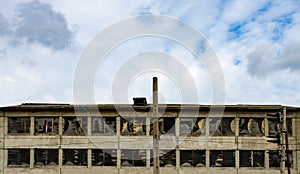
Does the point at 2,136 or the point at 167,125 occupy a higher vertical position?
the point at 167,125

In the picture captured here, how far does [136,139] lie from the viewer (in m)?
34.7

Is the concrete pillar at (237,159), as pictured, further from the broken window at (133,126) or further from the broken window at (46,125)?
the broken window at (46,125)

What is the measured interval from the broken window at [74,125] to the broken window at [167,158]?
6.44 metres

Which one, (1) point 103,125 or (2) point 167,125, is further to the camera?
(1) point 103,125

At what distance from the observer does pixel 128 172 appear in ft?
112

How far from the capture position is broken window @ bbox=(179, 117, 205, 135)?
34531mm

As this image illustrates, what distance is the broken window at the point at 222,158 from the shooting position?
1348 inches

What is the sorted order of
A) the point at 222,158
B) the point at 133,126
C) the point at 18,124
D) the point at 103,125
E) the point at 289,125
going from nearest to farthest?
the point at 222,158 → the point at 289,125 → the point at 133,126 → the point at 103,125 → the point at 18,124

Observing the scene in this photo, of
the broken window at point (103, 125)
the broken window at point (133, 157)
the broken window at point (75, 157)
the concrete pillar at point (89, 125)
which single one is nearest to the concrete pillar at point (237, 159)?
the broken window at point (133, 157)

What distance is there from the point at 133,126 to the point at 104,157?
3345 mm

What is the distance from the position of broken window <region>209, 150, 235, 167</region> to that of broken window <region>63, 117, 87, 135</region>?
10333 millimetres

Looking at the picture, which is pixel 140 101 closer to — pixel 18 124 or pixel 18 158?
pixel 18 124

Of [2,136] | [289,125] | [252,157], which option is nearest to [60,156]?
[2,136]

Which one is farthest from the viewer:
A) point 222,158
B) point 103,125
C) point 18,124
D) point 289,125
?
point 18,124
